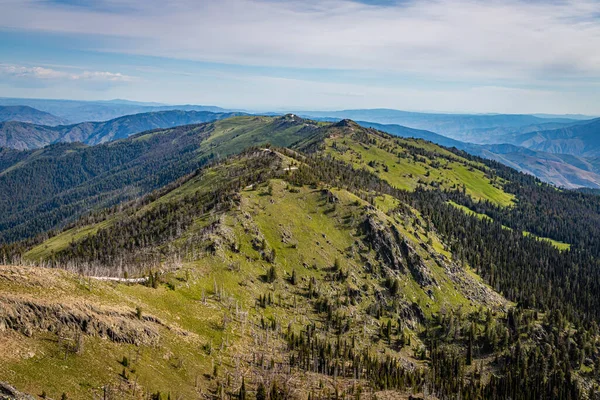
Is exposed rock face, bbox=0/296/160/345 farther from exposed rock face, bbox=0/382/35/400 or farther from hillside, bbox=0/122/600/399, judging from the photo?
exposed rock face, bbox=0/382/35/400

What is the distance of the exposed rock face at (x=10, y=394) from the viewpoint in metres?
53.8

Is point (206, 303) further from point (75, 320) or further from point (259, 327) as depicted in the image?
point (75, 320)

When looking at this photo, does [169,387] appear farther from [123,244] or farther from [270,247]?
[123,244]

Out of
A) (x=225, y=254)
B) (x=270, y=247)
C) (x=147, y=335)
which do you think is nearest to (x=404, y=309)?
(x=270, y=247)

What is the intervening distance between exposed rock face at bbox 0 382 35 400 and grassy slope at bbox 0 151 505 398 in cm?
397

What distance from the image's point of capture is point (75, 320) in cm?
7794

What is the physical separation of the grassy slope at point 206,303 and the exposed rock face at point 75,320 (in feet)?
5.25

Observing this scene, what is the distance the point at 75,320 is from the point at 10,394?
77.5ft

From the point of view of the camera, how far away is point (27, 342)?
6881 cm

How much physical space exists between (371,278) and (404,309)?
65.4ft


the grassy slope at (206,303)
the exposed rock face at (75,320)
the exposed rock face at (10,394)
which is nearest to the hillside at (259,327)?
the exposed rock face at (75,320)

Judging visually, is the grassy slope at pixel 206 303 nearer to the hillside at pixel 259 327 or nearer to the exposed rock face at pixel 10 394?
the hillside at pixel 259 327

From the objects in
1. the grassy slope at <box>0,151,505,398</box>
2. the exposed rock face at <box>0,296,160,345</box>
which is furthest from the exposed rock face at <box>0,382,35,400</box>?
the exposed rock face at <box>0,296,160,345</box>

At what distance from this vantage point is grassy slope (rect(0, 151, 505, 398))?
229ft
